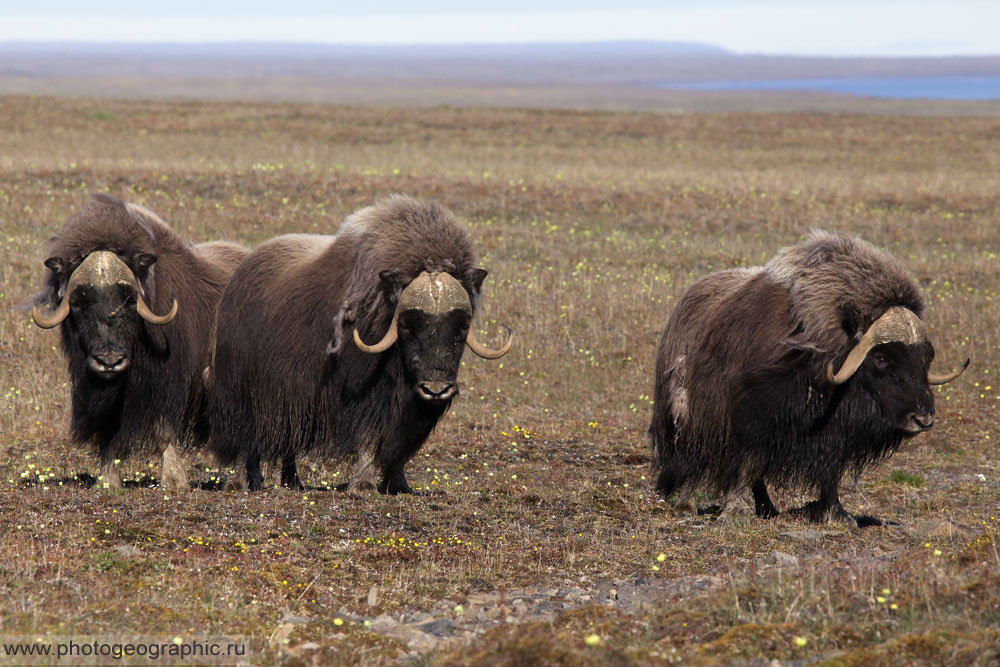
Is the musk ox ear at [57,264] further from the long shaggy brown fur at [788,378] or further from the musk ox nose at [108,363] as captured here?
the long shaggy brown fur at [788,378]

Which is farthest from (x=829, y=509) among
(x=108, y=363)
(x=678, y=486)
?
(x=108, y=363)

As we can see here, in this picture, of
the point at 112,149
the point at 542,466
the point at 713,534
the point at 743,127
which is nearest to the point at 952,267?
the point at 542,466

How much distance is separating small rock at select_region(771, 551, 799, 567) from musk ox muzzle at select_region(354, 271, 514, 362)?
8.58 ft

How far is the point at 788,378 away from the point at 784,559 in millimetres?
1591

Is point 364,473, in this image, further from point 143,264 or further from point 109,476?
point 143,264

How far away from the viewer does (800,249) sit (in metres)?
8.02

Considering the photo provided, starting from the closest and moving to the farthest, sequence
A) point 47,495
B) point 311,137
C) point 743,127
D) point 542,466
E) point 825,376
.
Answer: point 47,495
point 825,376
point 542,466
point 311,137
point 743,127

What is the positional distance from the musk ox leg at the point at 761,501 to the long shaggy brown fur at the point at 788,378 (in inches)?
3.3

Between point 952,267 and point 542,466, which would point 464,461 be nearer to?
point 542,466

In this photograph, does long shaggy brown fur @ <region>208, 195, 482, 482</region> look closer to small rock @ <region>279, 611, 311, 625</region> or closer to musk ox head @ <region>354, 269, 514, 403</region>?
musk ox head @ <region>354, 269, 514, 403</region>

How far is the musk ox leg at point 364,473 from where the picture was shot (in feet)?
26.5

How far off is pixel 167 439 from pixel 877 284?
214 inches

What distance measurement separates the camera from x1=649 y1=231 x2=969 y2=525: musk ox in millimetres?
7543

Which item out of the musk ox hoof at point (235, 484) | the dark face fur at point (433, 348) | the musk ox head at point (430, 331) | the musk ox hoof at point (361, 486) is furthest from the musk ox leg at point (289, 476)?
the dark face fur at point (433, 348)
